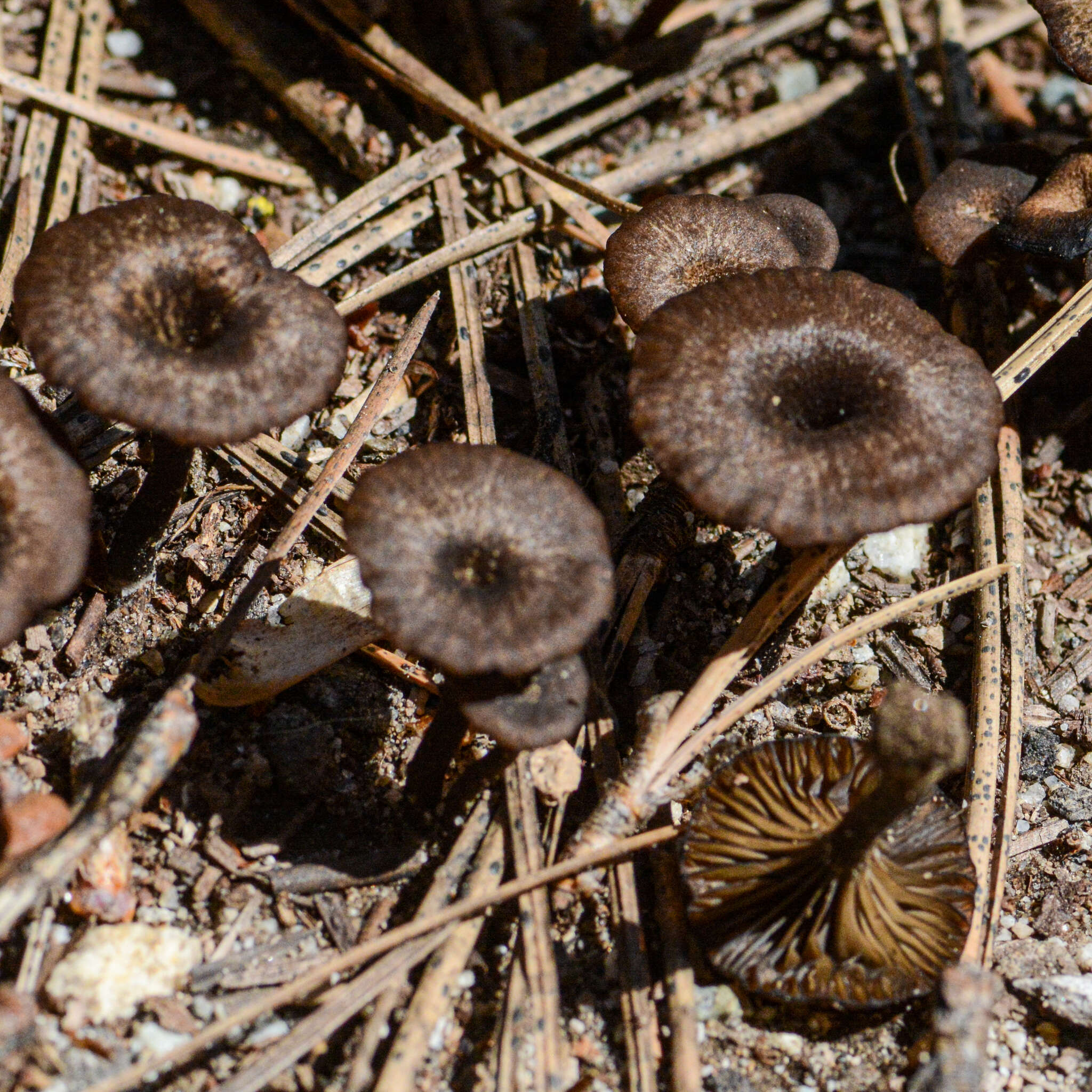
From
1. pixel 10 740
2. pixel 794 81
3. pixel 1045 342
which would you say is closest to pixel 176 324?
pixel 10 740

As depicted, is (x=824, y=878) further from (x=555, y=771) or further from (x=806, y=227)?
(x=806, y=227)

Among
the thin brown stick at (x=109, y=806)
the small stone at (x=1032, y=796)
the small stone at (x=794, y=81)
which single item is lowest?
the thin brown stick at (x=109, y=806)

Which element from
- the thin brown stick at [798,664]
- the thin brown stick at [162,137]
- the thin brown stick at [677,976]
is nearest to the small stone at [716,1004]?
the thin brown stick at [677,976]

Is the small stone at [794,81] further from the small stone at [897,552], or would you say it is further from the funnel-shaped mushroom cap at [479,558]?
the funnel-shaped mushroom cap at [479,558]

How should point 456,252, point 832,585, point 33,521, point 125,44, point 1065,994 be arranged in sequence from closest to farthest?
point 33,521, point 1065,994, point 832,585, point 456,252, point 125,44

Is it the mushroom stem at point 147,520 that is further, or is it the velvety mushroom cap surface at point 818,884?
the mushroom stem at point 147,520

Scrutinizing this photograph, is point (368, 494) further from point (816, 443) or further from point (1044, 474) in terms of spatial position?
point (1044, 474)
